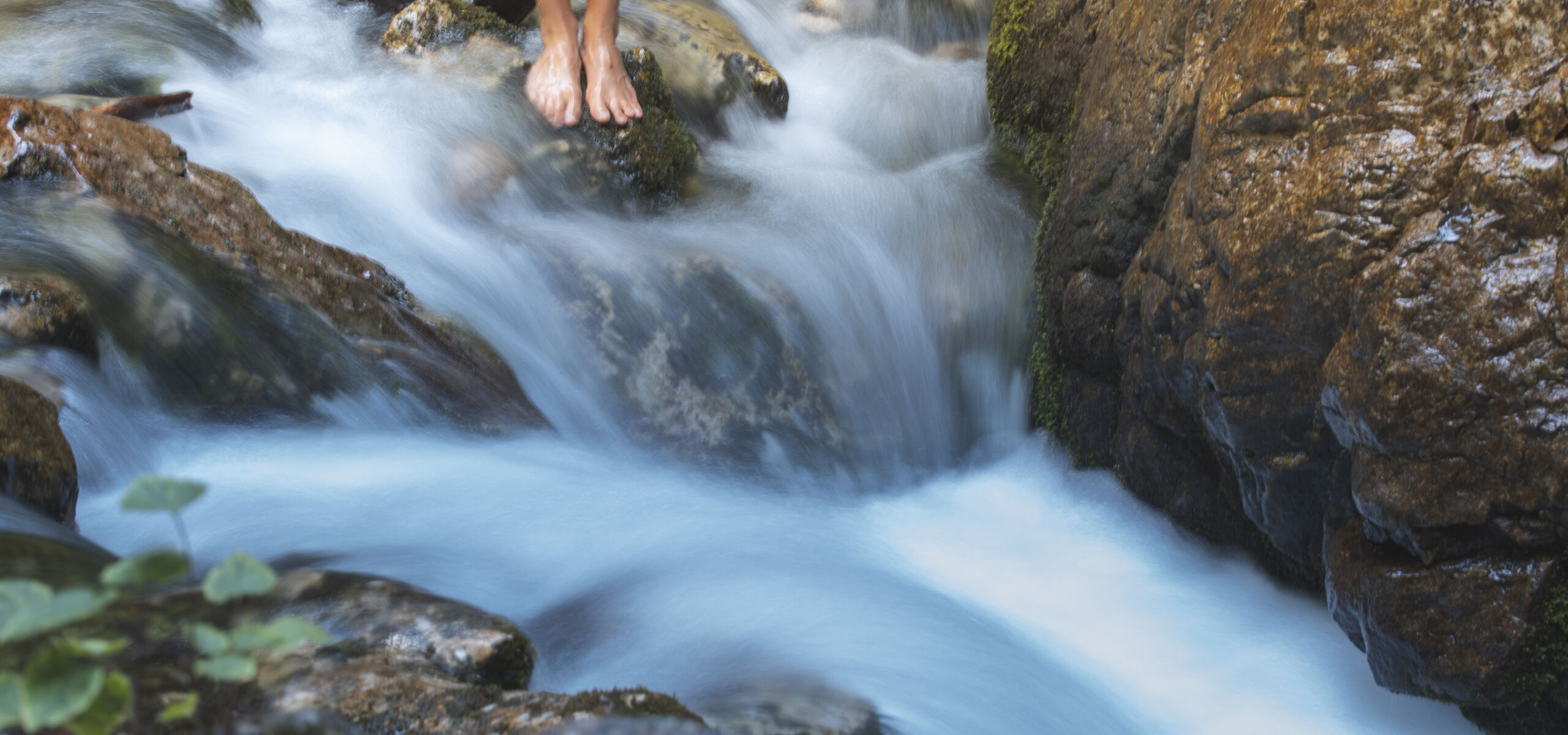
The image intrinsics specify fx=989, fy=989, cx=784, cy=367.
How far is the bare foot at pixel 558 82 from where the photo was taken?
4121mm

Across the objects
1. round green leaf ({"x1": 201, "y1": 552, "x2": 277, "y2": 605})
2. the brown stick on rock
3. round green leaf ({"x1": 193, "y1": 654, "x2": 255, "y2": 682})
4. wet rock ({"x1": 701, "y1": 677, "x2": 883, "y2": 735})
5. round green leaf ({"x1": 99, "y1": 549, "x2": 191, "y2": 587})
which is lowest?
wet rock ({"x1": 701, "y1": 677, "x2": 883, "y2": 735})

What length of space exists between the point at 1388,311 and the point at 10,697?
2.26 metres

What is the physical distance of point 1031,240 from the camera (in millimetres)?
4020

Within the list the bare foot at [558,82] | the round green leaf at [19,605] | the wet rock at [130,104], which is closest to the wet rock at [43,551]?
Answer: the round green leaf at [19,605]

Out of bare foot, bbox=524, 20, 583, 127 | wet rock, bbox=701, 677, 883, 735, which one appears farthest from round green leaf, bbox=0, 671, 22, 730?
bare foot, bbox=524, 20, 583, 127

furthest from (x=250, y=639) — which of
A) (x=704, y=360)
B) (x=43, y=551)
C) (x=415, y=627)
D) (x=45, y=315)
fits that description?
(x=704, y=360)

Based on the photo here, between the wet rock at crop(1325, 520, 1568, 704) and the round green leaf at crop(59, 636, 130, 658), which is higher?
the round green leaf at crop(59, 636, 130, 658)

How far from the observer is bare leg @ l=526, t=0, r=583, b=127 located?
13.5 ft

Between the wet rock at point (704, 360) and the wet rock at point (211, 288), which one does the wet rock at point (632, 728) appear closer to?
the wet rock at point (211, 288)

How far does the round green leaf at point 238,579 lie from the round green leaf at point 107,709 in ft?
0.31

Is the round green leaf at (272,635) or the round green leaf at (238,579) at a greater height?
the round green leaf at (238,579)

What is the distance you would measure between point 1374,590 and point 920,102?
3.94m

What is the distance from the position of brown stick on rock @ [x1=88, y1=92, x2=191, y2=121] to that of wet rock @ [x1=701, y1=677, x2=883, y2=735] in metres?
3.08

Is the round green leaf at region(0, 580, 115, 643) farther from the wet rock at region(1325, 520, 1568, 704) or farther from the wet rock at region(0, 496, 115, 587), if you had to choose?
the wet rock at region(1325, 520, 1568, 704)
